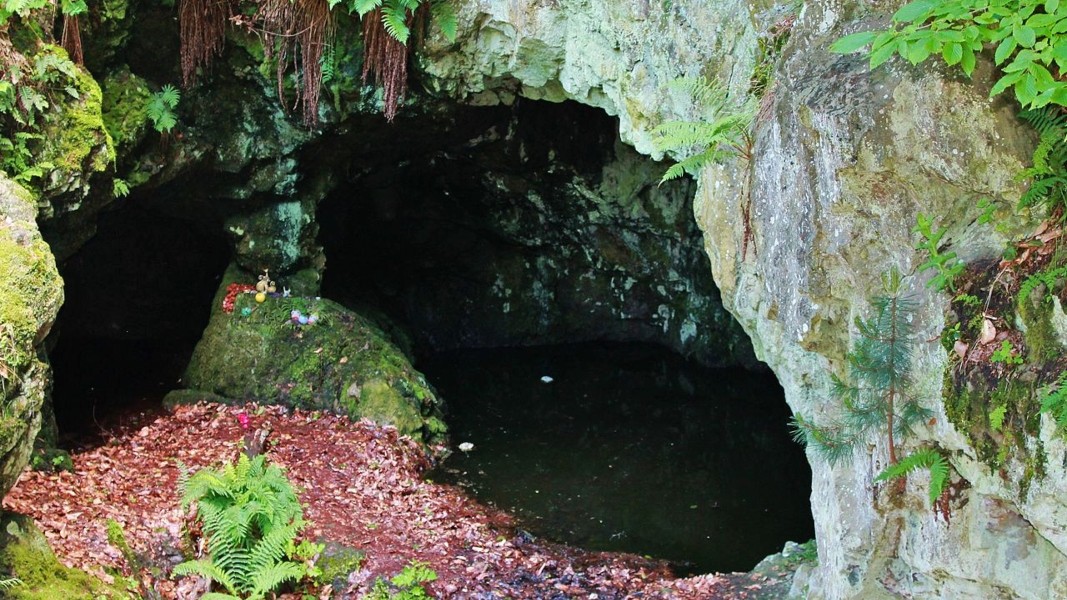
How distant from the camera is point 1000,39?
4.24m

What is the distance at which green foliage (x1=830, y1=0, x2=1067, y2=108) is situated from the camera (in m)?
4.00

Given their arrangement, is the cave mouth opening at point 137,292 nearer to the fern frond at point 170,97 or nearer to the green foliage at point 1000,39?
the fern frond at point 170,97

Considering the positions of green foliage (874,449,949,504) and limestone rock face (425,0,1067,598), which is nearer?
limestone rock face (425,0,1067,598)

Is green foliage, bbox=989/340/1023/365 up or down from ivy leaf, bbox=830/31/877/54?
down

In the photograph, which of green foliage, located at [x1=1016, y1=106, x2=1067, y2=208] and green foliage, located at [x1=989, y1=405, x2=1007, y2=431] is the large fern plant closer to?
green foliage, located at [x1=989, y1=405, x2=1007, y2=431]

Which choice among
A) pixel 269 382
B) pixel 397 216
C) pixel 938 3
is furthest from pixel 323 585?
pixel 397 216

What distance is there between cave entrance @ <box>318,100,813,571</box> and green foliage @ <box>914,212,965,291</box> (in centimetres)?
459

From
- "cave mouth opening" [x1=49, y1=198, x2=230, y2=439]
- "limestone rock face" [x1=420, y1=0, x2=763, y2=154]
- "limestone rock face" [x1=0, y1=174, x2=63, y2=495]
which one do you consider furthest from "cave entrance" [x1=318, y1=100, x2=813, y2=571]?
"limestone rock face" [x1=0, y1=174, x2=63, y2=495]

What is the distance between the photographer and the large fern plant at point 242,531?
6.62 m

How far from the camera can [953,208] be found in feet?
15.9

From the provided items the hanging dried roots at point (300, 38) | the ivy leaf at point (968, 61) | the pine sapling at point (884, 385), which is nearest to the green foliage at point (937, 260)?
the pine sapling at point (884, 385)

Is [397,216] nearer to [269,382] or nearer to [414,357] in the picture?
[414,357]

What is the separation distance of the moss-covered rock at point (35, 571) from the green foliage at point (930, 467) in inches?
195

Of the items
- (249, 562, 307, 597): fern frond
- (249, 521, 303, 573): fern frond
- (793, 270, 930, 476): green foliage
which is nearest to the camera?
(793, 270, 930, 476): green foliage
